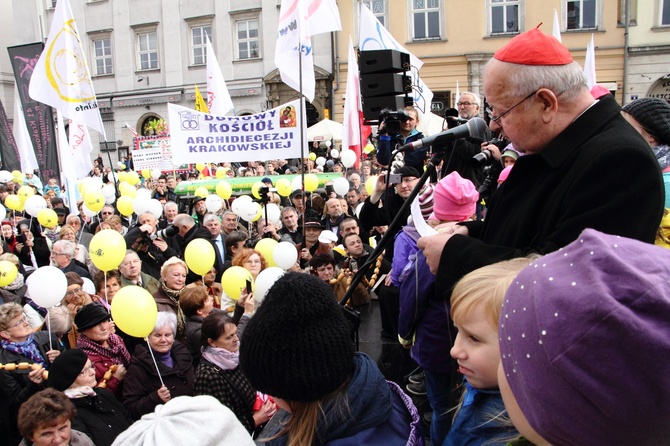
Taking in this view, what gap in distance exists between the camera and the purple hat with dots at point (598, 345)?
67 cm

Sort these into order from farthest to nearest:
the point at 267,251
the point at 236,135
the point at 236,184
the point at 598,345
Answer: the point at 236,184
the point at 236,135
the point at 267,251
the point at 598,345

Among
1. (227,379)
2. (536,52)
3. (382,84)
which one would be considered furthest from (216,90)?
(536,52)

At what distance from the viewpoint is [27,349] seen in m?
3.97

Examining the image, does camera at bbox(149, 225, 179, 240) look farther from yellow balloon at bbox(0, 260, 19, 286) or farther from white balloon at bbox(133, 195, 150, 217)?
yellow balloon at bbox(0, 260, 19, 286)

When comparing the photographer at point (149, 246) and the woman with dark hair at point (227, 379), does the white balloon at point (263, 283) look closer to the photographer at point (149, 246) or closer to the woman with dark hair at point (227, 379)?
the woman with dark hair at point (227, 379)

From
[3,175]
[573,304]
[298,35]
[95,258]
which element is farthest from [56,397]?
[3,175]

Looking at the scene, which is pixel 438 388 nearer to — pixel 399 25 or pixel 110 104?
pixel 399 25

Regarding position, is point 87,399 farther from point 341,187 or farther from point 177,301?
point 341,187

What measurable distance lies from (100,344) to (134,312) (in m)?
0.51

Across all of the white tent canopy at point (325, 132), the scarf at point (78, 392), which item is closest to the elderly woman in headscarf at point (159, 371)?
the scarf at point (78, 392)

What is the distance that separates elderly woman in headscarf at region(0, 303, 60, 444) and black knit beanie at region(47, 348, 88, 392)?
1.24ft

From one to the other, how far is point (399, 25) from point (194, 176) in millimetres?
12670

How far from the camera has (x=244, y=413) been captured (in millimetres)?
3328

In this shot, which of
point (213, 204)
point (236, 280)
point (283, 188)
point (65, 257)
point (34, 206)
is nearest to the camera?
point (236, 280)
